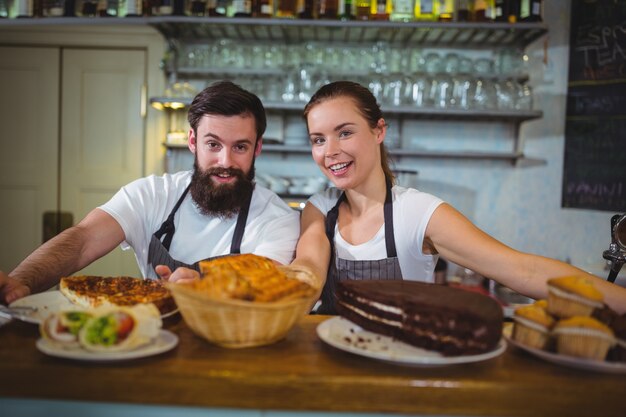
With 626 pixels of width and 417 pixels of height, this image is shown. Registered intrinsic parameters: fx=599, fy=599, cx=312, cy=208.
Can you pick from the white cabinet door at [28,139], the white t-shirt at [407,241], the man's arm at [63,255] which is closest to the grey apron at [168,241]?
the man's arm at [63,255]

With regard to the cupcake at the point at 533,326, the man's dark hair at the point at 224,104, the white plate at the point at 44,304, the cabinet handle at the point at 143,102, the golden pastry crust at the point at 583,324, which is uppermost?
the cabinet handle at the point at 143,102

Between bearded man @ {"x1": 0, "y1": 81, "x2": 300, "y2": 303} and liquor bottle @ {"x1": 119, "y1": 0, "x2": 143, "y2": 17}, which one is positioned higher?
liquor bottle @ {"x1": 119, "y1": 0, "x2": 143, "y2": 17}

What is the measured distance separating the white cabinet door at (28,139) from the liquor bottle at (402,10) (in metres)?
2.39

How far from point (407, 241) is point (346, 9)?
6.88 ft

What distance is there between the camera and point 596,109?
3602 millimetres

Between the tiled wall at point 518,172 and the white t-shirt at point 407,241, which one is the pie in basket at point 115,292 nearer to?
the white t-shirt at point 407,241

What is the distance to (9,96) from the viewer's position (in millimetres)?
4250

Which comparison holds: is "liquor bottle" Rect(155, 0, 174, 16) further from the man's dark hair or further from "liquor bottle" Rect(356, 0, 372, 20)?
the man's dark hair

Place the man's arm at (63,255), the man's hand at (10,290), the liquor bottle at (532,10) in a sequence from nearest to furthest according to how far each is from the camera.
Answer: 1. the man's hand at (10,290)
2. the man's arm at (63,255)
3. the liquor bottle at (532,10)

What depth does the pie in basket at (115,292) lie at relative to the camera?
4.31 feet

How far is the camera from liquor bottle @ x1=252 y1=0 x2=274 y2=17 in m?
3.56

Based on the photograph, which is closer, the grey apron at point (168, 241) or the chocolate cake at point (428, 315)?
the chocolate cake at point (428, 315)

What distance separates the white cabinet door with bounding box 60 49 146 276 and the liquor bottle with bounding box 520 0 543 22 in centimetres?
249

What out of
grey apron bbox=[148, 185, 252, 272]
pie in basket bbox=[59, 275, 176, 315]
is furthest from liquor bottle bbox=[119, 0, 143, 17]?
A: pie in basket bbox=[59, 275, 176, 315]
